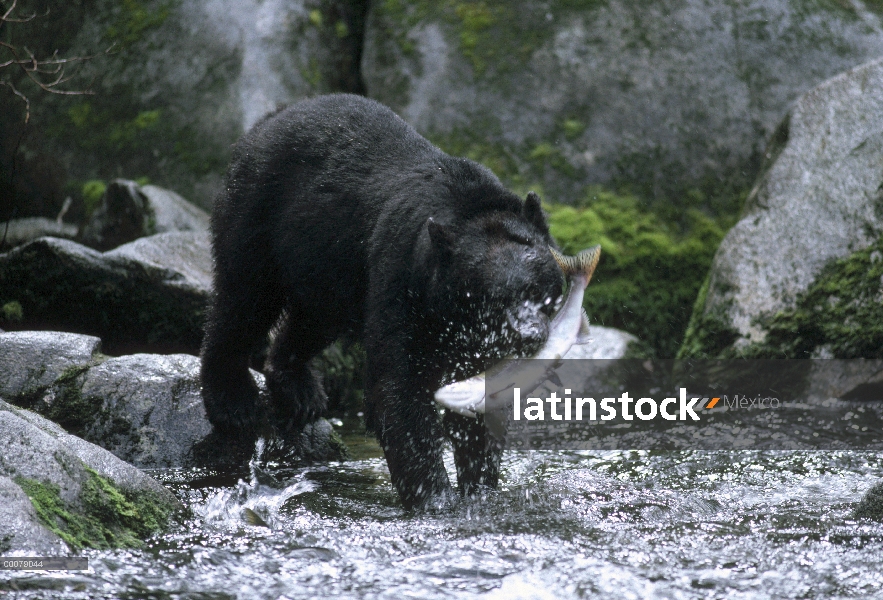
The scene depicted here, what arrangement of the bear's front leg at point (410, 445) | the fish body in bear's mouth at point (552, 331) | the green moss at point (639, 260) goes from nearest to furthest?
the fish body in bear's mouth at point (552, 331), the bear's front leg at point (410, 445), the green moss at point (639, 260)

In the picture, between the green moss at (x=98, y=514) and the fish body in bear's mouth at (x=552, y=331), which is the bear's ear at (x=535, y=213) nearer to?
the fish body in bear's mouth at (x=552, y=331)

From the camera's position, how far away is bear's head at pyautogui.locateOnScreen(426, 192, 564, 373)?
481cm

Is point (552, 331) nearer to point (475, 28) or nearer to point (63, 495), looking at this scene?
point (63, 495)

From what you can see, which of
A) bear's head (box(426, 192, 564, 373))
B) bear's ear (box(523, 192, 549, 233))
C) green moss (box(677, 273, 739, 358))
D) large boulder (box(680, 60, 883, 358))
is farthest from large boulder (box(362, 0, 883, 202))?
bear's head (box(426, 192, 564, 373))

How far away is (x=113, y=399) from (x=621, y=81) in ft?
20.9

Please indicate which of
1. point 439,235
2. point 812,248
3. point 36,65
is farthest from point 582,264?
point 36,65

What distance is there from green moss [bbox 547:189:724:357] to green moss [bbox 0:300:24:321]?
4.86 metres

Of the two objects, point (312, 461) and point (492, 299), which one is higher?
point (492, 299)

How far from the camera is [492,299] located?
4871 mm

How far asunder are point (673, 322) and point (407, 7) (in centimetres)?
469

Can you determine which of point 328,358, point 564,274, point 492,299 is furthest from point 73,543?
point 328,358

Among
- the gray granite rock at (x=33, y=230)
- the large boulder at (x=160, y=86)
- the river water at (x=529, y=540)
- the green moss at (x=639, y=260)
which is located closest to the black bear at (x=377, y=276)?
the river water at (x=529, y=540)

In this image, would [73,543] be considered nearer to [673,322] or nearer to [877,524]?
[877,524]

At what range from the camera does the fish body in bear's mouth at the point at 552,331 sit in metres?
4.55
